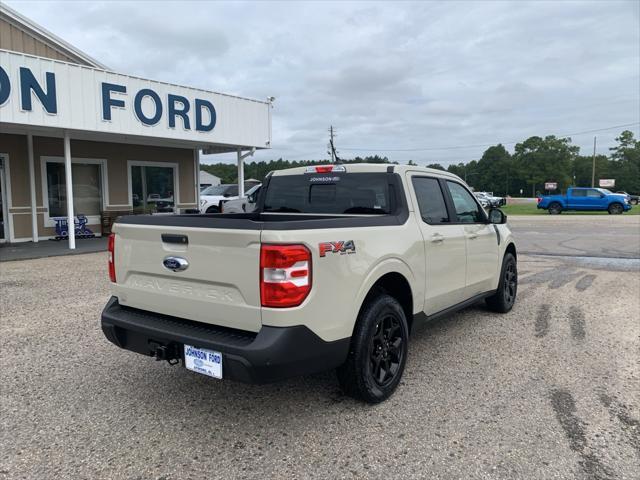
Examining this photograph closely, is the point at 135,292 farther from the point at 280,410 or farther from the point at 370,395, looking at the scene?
the point at 370,395

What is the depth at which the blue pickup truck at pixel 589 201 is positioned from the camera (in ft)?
104

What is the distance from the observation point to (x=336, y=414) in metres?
3.49

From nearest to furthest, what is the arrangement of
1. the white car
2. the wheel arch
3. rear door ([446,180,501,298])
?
1. the wheel arch
2. rear door ([446,180,501,298])
3. the white car

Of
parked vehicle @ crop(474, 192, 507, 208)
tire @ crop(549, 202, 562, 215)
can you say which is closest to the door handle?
parked vehicle @ crop(474, 192, 507, 208)

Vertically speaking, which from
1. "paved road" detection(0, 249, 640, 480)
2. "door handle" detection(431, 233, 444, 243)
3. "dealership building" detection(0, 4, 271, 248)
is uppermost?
"dealership building" detection(0, 4, 271, 248)

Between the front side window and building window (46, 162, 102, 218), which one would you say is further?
building window (46, 162, 102, 218)

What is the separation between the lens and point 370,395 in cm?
351

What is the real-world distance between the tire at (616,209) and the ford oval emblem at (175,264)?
34746 millimetres

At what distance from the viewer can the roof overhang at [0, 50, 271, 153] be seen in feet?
34.2

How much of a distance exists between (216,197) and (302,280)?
18.4m

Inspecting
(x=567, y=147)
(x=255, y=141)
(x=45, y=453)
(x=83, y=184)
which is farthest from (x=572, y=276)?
(x=567, y=147)

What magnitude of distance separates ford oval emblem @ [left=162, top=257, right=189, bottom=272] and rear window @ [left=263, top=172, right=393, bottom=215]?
1.61 meters

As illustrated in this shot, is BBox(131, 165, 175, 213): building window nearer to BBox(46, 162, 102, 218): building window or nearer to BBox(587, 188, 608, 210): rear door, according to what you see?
BBox(46, 162, 102, 218): building window

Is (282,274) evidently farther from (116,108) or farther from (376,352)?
(116,108)
